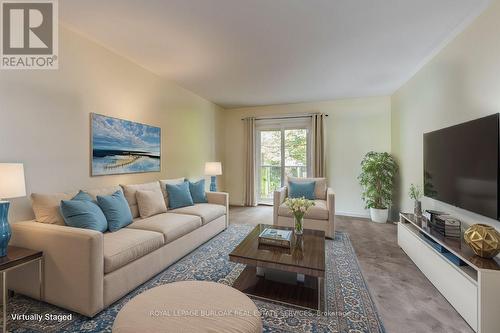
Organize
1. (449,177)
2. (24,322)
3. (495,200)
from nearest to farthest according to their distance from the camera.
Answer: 1. (24,322)
2. (495,200)
3. (449,177)

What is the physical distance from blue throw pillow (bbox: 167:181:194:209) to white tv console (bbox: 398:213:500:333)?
3.00m

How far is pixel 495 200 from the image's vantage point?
176cm

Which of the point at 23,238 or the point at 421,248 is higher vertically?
the point at 23,238

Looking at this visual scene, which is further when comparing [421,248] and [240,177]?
[240,177]

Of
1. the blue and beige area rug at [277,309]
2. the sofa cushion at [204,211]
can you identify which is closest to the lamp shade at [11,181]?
the blue and beige area rug at [277,309]

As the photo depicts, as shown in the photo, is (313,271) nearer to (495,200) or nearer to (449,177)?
(495,200)

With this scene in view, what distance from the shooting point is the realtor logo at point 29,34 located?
2.00m

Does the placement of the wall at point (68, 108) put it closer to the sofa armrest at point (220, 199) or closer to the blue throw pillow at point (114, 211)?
the blue throw pillow at point (114, 211)

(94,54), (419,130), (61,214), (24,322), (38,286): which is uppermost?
(94,54)

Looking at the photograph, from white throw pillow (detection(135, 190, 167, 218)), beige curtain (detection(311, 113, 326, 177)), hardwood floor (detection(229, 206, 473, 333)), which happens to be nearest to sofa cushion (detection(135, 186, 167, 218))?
white throw pillow (detection(135, 190, 167, 218))

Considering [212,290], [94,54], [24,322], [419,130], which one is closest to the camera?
[212,290]

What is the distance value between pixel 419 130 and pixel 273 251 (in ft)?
9.80

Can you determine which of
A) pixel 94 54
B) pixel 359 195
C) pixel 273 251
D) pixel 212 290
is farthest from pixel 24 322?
pixel 359 195

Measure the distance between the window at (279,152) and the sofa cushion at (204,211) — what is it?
2444mm
